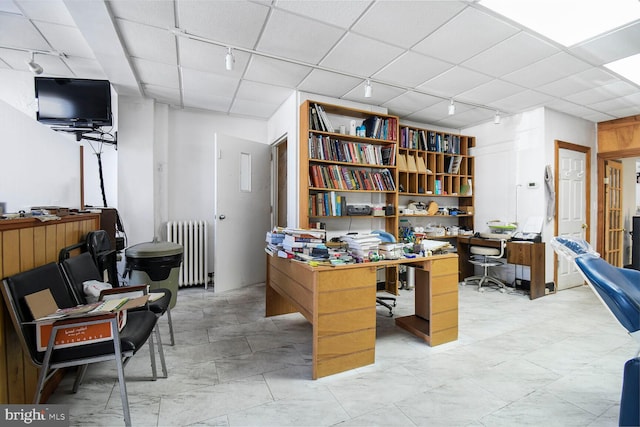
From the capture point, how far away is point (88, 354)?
4.79 ft

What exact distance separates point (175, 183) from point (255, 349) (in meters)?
3.08

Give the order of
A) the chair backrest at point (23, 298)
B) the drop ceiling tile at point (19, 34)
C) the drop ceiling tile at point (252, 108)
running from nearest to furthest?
the chair backrest at point (23, 298), the drop ceiling tile at point (19, 34), the drop ceiling tile at point (252, 108)

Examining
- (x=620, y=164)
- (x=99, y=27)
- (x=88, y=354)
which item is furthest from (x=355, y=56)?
(x=620, y=164)

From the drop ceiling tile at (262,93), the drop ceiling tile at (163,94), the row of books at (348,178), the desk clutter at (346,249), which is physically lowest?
the desk clutter at (346,249)

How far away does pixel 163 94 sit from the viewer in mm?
3898

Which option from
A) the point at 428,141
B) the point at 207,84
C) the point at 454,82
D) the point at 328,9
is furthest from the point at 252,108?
the point at 428,141

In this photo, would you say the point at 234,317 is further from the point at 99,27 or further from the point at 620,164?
the point at 620,164

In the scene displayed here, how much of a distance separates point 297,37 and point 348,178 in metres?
1.85

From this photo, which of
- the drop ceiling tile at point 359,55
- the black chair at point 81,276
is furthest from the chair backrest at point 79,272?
the drop ceiling tile at point 359,55

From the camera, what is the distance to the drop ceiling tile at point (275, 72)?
302cm

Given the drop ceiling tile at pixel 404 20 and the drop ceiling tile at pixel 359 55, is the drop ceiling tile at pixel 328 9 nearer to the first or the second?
the drop ceiling tile at pixel 404 20

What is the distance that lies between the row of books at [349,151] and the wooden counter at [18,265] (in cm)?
265

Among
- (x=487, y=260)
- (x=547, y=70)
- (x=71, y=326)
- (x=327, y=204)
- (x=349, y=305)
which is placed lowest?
(x=487, y=260)

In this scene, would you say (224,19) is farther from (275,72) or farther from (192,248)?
(192,248)
